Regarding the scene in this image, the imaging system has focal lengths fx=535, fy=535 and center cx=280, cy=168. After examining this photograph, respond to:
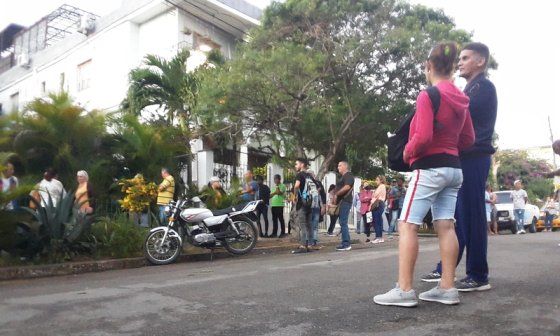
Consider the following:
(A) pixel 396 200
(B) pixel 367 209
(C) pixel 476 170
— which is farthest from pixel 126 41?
(C) pixel 476 170

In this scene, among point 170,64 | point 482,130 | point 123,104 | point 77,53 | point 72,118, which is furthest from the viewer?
point 77,53

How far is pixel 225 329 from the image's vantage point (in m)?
3.39

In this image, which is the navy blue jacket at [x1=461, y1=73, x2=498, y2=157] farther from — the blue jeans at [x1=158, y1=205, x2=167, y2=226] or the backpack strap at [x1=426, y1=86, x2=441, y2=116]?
the blue jeans at [x1=158, y1=205, x2=167, y2=226]

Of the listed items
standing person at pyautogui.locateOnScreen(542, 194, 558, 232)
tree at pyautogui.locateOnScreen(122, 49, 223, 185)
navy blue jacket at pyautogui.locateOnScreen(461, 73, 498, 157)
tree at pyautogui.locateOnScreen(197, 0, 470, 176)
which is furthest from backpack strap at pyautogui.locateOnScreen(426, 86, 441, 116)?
standing person at pyautogui.locateOnScreen(542, 194, 558, 232)

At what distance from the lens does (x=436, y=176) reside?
12.6 feet

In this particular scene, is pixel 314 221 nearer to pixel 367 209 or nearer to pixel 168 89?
pixel 367 209

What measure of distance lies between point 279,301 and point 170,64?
36.1 feet

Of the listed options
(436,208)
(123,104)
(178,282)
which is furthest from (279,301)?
(123,104)

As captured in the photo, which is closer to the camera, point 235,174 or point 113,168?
point 113,168

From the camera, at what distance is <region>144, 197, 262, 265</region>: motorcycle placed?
8.82 metres

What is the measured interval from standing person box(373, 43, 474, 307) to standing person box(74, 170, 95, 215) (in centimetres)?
658

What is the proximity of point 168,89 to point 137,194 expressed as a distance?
16.1 ft

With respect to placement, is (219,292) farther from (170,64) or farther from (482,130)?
(170,64)

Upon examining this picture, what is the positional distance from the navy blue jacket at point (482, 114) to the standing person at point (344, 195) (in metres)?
5.52
